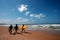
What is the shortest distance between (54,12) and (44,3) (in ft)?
1.16

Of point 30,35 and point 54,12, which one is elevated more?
point 54,12

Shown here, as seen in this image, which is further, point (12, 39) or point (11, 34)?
point (11, 34)

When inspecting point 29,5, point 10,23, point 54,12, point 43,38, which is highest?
point 29,5

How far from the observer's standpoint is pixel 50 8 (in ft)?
11.1

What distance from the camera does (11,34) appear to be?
3494 millimetres

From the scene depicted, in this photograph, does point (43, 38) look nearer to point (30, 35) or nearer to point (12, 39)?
point (30, 35)

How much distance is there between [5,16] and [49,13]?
1134mm

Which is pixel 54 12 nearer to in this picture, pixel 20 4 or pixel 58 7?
pixel 58 7

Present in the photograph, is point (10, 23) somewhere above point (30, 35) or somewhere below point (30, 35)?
above

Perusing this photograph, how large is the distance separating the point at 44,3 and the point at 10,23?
41.2 inches

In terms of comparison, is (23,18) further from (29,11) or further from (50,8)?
(50,8)

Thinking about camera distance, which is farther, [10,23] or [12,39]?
[10,23]

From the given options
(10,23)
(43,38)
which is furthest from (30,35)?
(10,23)

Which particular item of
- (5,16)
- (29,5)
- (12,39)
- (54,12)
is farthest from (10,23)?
(54,12)
